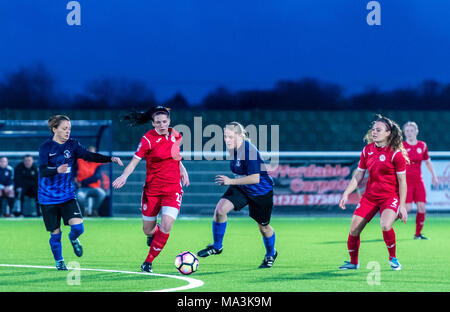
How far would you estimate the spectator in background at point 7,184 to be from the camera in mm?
18406

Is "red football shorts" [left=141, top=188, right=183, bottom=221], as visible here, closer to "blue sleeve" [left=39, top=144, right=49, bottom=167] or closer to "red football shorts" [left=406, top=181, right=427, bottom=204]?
"blue sleeve" [left=39, top=144, right=49, bottom=167]

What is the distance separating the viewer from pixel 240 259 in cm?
969

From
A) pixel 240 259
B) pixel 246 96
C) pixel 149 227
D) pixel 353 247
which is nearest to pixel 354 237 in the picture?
pixel 353 247

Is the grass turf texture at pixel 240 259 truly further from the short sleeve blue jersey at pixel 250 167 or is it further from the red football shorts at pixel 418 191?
the short sleeve blue jersey at pixel 250 167

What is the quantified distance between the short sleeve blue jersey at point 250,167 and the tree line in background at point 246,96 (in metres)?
19.7

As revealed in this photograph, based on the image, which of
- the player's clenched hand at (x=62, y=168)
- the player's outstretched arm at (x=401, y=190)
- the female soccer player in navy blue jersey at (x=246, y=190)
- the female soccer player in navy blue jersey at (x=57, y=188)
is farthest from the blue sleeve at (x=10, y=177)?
the player's outstretched arm at (x=401, y=190)

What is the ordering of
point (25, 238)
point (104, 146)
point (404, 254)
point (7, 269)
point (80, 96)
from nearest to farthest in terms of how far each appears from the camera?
point (7, 269), point (404, 254), point (25, 238), point (104, 146), point (80, 96)

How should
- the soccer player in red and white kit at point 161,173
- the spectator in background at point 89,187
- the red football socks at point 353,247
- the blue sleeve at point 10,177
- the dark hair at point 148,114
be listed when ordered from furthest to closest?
1. the blue sleeve at point 10,177
2. the spectator in background at point 89,187
3. the red football socks at point 353,247
4. the dark hair at point 148,114
5. the soccer player in red and white kit at point 161,173

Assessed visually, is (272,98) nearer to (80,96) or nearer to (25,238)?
(80,96)

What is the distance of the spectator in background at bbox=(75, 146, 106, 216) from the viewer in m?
18.3

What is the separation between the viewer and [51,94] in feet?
96.2
